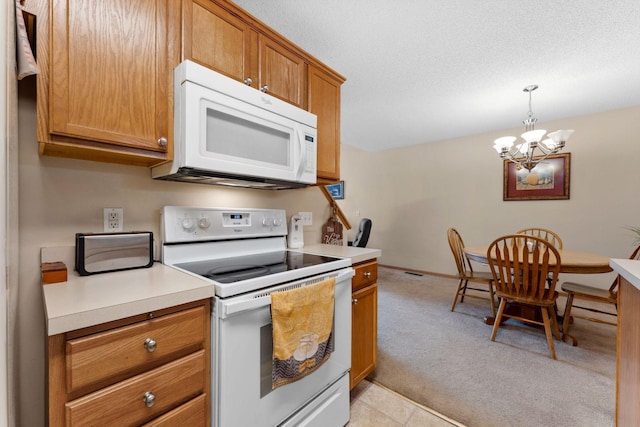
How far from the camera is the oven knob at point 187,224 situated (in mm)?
1328

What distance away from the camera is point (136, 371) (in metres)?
0.79

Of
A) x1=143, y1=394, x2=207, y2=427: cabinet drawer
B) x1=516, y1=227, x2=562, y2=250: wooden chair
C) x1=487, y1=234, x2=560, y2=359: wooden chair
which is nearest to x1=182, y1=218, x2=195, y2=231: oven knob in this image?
x1=143, y1=394, x2=207, y2=427: cabinet drawer

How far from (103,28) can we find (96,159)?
0.49m

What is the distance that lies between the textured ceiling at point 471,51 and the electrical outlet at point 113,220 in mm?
1431

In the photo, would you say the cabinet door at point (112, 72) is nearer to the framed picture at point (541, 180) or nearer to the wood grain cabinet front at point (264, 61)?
the wood grain cabinet front at point (264, 61)

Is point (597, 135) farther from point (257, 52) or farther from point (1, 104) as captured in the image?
point (1, 104)

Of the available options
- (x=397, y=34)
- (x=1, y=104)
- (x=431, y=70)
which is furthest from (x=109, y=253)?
(x=431, y=70)

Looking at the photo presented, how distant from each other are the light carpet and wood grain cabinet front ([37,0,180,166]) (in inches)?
78.0

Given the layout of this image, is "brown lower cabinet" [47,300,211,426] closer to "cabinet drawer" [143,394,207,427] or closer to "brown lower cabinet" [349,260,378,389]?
"cabinet drawer" [143,394,207,427]

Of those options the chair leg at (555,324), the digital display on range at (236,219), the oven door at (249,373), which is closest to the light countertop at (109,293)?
the oven door at (249,373)

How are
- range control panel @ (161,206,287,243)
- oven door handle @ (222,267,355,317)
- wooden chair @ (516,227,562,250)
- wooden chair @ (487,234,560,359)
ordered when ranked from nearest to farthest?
oven door handle @ (222,267,355,317)
range control panel @ (161,206,287,243)
wooden chair @ (487,234,560,359)
wooden chair @ (516,227,562,250)

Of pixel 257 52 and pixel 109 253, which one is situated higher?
pixel 257 52

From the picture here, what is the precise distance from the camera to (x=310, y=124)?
1.56 meters

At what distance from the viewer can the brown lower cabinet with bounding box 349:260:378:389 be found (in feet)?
5.15
